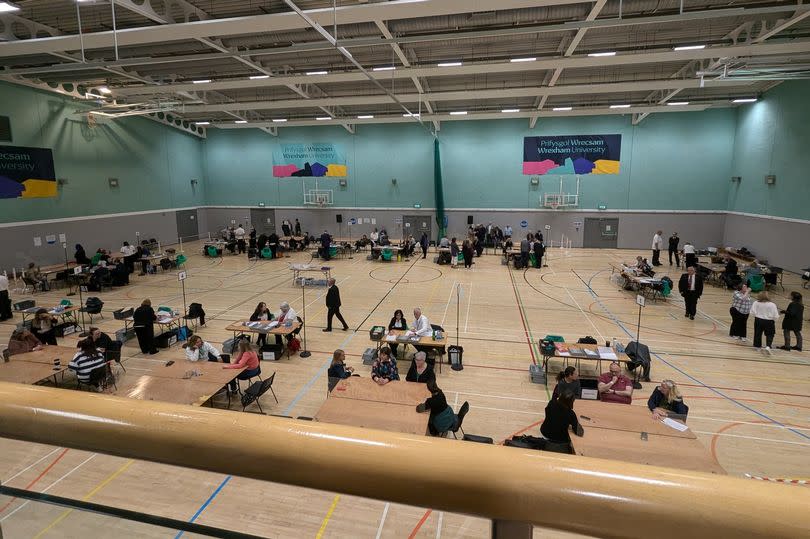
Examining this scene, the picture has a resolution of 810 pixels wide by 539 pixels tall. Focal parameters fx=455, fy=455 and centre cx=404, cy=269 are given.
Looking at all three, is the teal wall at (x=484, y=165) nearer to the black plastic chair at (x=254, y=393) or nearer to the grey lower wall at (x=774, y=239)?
the grey lower wall at (x=774, y=239)

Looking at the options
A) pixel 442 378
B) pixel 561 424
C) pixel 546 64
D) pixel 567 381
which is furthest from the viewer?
pixel 546 64

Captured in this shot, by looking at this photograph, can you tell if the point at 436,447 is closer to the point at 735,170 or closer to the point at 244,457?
the point at 244,457

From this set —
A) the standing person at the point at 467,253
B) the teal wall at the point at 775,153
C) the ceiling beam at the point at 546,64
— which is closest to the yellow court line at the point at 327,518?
the ceiling beam at the point at 546,64

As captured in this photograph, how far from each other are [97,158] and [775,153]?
34877 millimetres

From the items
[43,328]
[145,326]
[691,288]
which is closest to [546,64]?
[691,288]

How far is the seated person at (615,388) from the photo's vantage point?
825cm

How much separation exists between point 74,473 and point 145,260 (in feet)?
59.8

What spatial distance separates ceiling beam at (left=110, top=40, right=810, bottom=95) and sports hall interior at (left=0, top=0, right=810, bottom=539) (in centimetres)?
13

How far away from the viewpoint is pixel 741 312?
12.2 m

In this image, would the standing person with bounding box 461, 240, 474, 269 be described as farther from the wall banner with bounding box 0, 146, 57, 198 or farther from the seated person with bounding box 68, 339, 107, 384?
the wall banner with bounding box 0, 146, 57, 198

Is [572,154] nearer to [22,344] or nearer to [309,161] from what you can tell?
[309,161]

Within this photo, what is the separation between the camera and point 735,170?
26.8 metres

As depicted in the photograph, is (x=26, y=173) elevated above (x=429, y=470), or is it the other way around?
(x=26, y=173)

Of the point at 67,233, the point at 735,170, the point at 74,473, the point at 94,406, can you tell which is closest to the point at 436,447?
the point at 94,406
